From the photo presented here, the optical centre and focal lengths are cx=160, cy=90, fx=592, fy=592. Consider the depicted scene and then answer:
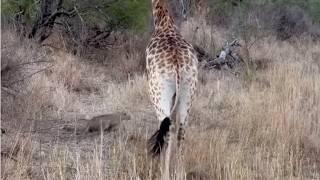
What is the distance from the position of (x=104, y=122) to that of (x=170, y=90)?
1.78m

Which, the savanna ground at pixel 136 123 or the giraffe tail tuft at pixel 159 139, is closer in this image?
the giraffe tail tuft at pixel 159 139

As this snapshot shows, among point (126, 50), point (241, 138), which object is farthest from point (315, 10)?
point (241, 138)

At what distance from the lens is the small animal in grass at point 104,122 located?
19.2 feet

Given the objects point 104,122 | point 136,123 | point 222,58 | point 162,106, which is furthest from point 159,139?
point 222,58

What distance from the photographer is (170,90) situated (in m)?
4.33

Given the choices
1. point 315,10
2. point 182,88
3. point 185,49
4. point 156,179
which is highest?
point 315,10

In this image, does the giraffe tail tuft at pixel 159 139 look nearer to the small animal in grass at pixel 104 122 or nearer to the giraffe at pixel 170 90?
the giraffe at pixel 170 90

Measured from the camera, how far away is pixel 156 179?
4160mm

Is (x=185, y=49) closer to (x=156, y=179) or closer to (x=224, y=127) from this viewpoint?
(x=156, y=179)

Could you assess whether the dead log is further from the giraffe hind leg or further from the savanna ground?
the giraffe hind leg

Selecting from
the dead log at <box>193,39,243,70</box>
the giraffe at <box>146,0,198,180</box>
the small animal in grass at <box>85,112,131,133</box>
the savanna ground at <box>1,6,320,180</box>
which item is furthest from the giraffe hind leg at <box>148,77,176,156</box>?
the dead log at <box>193,39,243,70</box>

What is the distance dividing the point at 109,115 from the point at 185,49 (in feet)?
6.02

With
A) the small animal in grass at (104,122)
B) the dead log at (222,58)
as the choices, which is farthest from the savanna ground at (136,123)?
the dead log at (222,58)

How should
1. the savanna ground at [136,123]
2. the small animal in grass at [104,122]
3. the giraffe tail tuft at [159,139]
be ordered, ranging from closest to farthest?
1. the giraffe tail tuft at [159,139]
2. the savanna ground at [136,123]
3. the small animal in grass at [104,122]
